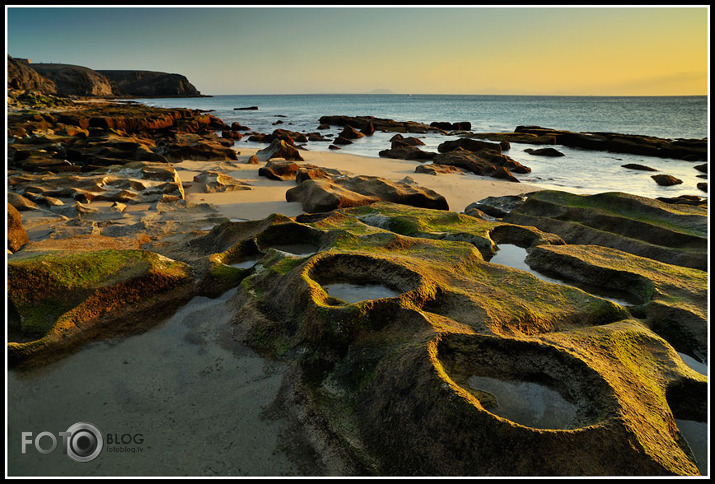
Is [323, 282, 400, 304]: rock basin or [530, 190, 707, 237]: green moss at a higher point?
[323, 282, 400, 304]: rock basin

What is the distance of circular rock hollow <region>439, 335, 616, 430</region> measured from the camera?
2906mm

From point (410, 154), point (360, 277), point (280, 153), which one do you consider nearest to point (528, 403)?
point (360, 277)

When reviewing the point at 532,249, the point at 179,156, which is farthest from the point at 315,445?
the point at 179,156

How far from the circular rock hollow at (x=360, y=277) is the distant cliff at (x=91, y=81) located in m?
82.4

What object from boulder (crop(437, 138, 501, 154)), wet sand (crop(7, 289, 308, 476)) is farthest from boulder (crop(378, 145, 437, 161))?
wet sand (crop(7, 289, 308, 476))

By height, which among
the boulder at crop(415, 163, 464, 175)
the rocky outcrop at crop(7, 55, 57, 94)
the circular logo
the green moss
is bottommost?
the boulder at crop(415, 163, 464, 175)

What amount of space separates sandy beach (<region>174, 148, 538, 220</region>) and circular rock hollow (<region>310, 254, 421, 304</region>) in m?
5.17

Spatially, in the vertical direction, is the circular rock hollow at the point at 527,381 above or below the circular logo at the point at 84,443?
above

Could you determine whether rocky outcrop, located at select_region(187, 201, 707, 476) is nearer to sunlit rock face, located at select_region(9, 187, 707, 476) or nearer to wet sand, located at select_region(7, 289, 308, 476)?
sunlit rock face, located at select_region(9, 187, 707, 476)

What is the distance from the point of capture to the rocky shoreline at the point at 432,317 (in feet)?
8.82

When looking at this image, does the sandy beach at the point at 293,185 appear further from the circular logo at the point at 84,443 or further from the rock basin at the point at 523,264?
the circular logo at the point at 84,443

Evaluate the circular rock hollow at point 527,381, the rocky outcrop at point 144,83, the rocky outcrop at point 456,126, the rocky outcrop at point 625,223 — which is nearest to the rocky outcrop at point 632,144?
the rocky outcrop at point 456,126

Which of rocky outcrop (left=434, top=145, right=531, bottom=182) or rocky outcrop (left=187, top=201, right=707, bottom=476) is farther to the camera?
rocky outcrop (left=434, top=145, right=531, bottom=182)

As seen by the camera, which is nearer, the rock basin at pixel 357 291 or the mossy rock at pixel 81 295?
the mossy rock at pixel 81 295
